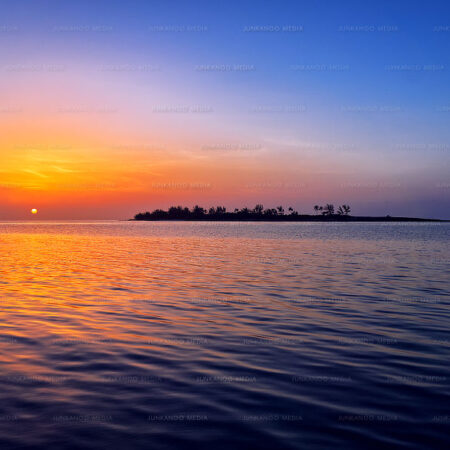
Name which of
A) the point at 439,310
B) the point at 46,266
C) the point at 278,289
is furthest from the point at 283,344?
the point at 46,266

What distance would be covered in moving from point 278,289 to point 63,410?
16951 millimetres

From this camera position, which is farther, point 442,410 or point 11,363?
point 11,363

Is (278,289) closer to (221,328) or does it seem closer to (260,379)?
(221,328)

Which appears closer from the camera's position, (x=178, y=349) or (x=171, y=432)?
(x=171, y=432)

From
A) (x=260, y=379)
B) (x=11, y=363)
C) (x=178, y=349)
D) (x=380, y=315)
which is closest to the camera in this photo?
(x=260, y=379)

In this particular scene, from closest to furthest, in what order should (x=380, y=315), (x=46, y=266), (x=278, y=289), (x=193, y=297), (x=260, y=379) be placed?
(x=260, y=379), (x=380, y=315), (x=193, y=297), (x=278, y=289), (x=46, y=266)

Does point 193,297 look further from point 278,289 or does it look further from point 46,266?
point 46,266

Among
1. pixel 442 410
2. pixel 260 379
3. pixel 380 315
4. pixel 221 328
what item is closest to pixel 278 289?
pixel 380 315

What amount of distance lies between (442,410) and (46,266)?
113 ft

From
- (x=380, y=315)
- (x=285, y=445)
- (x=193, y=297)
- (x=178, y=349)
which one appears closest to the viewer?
(x=285, y=445)

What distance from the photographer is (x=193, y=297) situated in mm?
21984

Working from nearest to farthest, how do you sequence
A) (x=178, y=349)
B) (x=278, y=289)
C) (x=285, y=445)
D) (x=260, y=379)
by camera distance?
(x=285, y=445) → (x=260, y=379) → (x=178, y=349) → (x=278, y=289)

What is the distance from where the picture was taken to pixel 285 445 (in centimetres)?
724

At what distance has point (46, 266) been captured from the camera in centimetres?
3712
